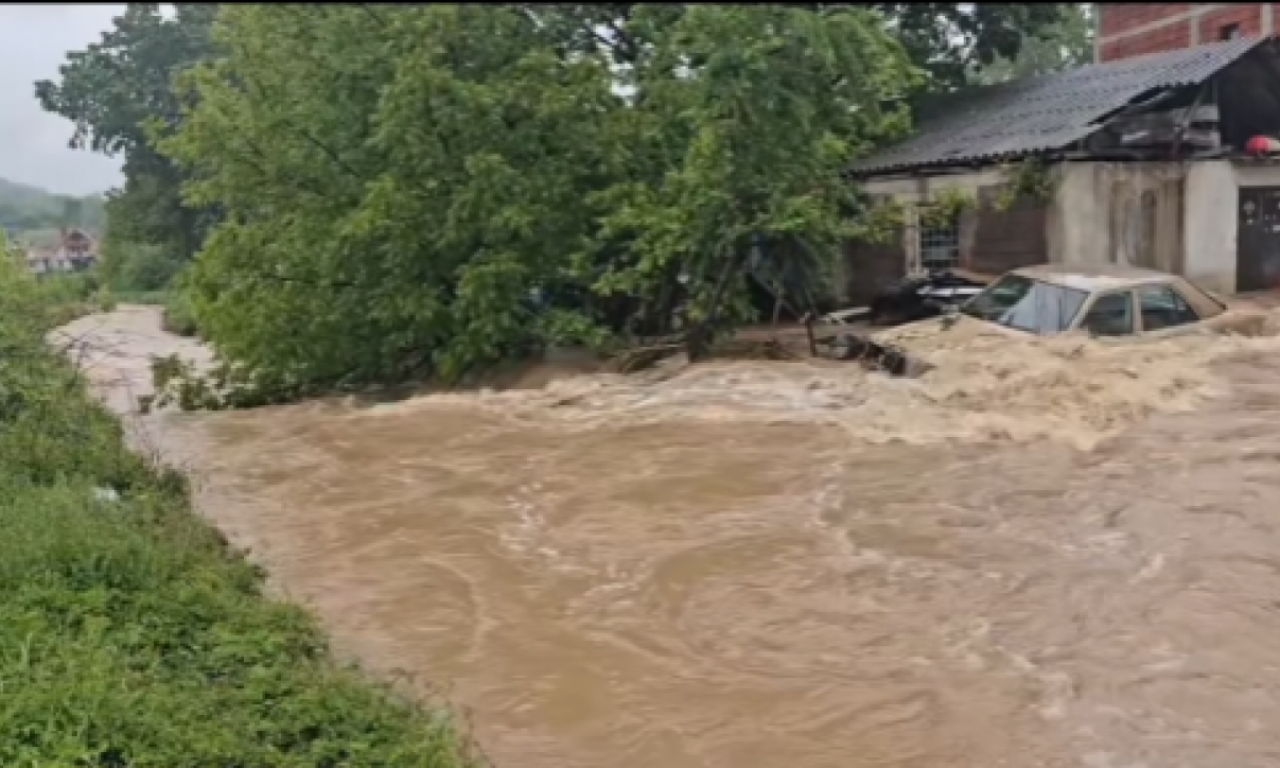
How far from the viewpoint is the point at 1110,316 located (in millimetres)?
10688

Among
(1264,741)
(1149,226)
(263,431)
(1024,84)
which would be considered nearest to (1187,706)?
(1264,741)

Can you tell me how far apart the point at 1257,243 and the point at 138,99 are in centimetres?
1771

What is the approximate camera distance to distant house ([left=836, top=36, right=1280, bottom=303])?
1415cm

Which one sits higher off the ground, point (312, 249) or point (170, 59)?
point (170, 59)

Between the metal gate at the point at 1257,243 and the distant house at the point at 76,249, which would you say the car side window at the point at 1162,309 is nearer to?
the metal gate at the point at 1257,243

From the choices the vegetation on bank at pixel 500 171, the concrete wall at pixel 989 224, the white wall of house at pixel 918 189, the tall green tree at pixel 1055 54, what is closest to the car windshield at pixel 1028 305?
the vegetation on bank at pixel 500 171

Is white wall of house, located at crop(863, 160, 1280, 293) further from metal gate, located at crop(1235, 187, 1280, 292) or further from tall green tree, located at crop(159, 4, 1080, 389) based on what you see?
tall green tree, located at crop(159, 4, 1080, 389)

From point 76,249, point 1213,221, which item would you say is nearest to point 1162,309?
point 1213,221

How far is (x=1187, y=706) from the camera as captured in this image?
194 inches

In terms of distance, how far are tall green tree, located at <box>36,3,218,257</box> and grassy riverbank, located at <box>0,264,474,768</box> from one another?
12822 mm

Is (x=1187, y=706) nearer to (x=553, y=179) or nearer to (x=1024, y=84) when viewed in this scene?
(x=553, y=179)

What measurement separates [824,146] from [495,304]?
12.5 ft

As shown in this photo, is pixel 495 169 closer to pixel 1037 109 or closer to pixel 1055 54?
pixel 1037 109

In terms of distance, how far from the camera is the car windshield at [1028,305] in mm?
10664
